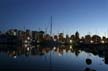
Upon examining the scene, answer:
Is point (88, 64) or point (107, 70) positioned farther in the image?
point (88, 64)

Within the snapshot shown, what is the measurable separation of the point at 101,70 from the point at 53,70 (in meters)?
8.35

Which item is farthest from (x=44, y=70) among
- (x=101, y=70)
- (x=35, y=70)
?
(x=101, y=70)

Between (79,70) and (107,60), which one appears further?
(107,60)

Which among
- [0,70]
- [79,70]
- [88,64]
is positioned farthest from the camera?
[88,64]

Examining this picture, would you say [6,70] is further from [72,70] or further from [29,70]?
[72,70]

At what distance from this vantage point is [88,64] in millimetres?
61812

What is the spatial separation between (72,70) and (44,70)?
16.3 ft

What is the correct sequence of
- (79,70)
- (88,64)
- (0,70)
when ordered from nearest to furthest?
1. (0,70)
2. (79,70)
3. (88,64)

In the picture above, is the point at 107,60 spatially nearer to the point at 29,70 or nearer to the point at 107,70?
the point at 107,70

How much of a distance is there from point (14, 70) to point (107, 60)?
78.8 ft

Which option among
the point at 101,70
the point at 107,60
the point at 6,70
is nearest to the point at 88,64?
the point at 107,60

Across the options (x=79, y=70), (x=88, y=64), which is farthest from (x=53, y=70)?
(x=88, y=64)

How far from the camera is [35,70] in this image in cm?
4678

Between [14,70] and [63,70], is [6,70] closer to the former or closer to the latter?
[14,70]
